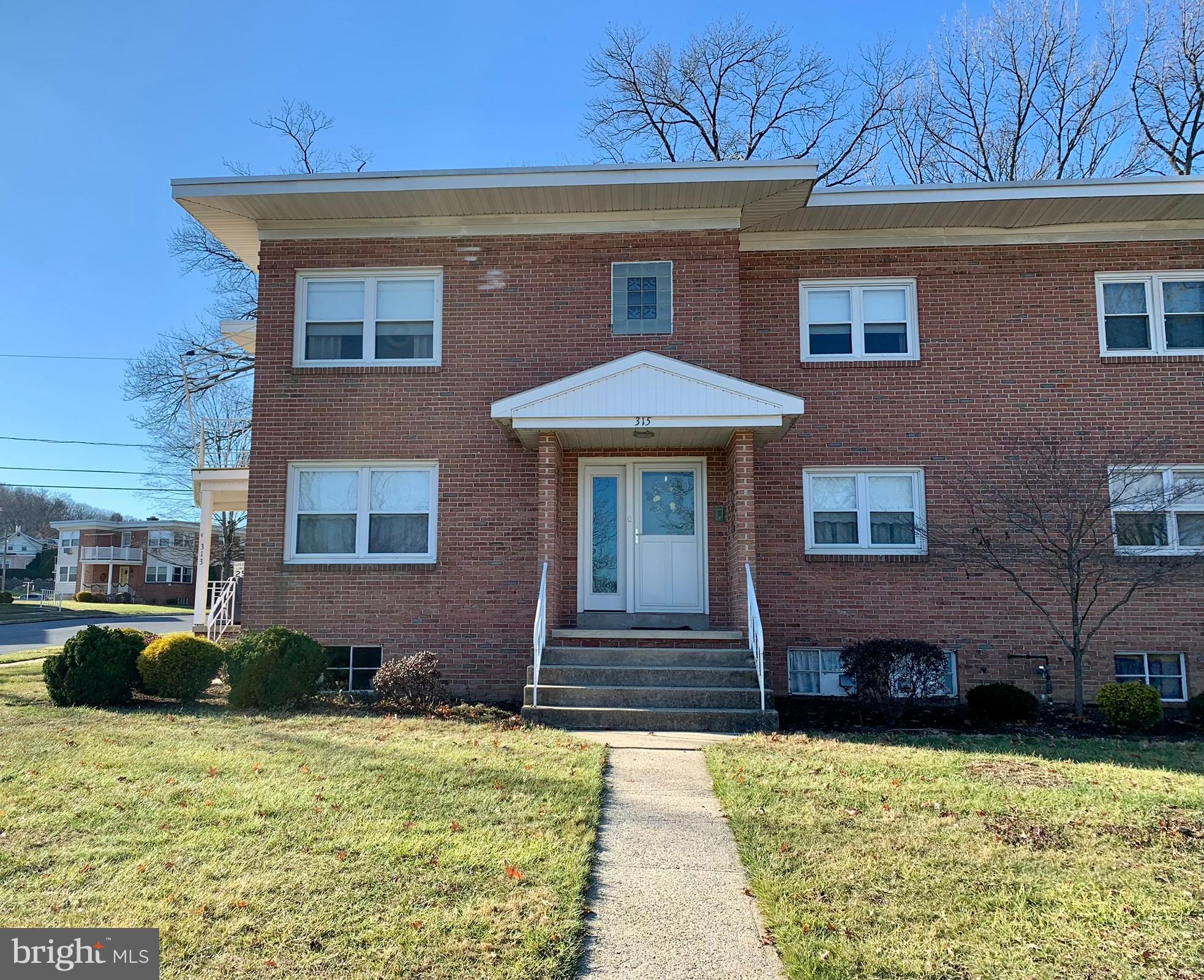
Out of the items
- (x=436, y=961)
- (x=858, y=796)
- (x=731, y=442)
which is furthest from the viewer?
(x=731, y=442)

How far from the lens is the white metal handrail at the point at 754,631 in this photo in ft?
30.9

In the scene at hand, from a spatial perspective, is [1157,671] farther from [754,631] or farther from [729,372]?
[729,372]

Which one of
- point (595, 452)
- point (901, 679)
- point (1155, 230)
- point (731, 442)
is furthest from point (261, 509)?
point (1155, 230)

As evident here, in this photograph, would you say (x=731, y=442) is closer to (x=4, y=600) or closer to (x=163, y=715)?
(x=163, y=715)

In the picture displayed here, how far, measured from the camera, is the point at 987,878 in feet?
15.1

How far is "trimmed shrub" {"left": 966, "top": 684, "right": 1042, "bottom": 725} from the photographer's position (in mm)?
9789

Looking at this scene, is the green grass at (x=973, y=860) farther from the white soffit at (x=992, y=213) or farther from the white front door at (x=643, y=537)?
the white soffit at (x=992, y=213)

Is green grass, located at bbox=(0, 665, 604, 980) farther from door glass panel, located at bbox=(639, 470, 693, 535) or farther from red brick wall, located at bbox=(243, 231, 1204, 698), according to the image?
door glass panel, located at bbox=(639, 470, 693, 535)

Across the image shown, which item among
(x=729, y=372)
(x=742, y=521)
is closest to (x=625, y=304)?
(x=729, y=372)

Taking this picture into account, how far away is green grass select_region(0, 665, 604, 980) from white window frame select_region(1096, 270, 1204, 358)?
9.58 metres

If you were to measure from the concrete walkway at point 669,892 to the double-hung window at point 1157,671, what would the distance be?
751 cm

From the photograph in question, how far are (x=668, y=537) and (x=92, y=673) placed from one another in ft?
23.5

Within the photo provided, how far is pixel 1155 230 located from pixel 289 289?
40.0 feet

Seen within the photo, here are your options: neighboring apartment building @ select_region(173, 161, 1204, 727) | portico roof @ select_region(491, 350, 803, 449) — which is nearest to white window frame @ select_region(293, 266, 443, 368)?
neighboring apartment building @ select_region(173, 161, 1204, 727)
